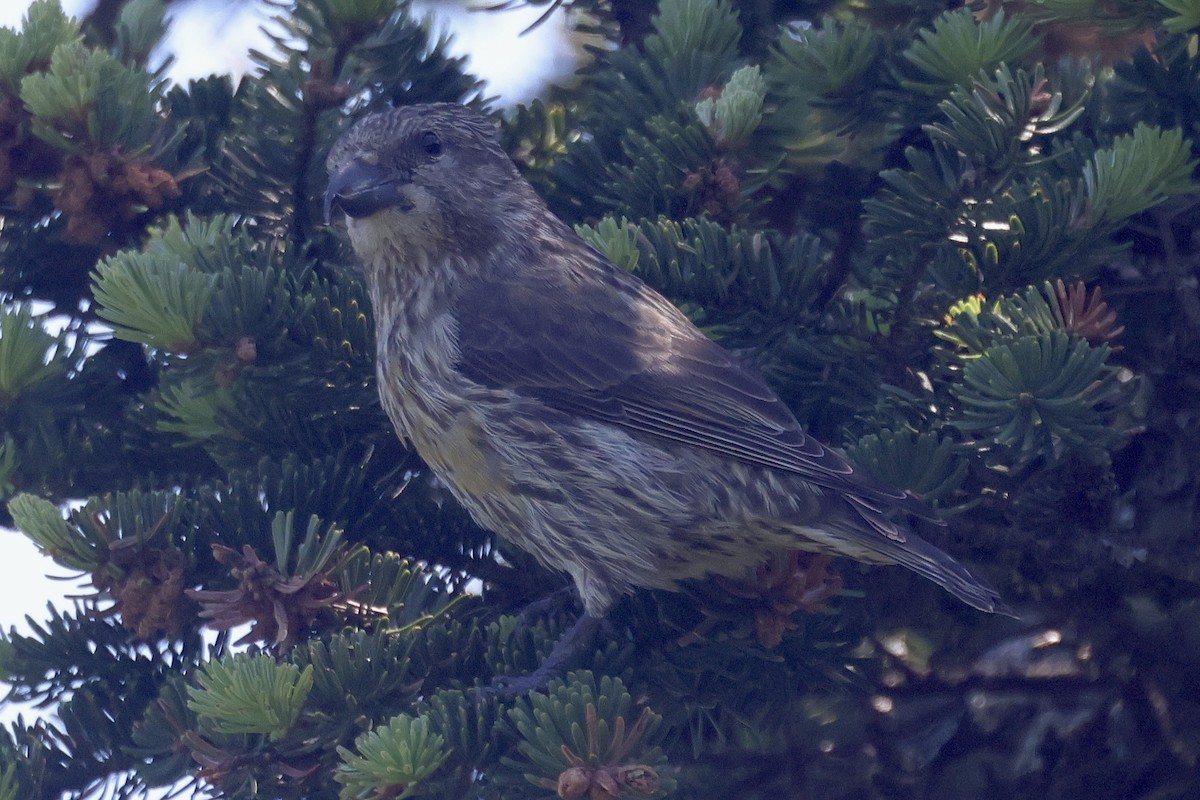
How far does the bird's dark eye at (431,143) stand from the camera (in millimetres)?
3273

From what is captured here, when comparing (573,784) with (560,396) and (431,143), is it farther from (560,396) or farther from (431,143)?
(431,143)

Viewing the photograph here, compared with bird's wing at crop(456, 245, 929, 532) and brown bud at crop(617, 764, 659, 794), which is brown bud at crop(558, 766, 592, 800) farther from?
bird's wing at crop(456, 245, 929, 532)

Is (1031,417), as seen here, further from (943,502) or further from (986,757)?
(986,757)

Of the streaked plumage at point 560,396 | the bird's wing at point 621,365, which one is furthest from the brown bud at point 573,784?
the bird's wing at point 621,365

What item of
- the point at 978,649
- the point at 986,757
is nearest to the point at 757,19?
the point at 978,649

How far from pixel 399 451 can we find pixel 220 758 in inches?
43.4

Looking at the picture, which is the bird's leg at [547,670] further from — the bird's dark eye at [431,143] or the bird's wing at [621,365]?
the bird's dark eye at [431,143]

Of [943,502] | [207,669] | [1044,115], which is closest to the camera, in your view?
[207,669]

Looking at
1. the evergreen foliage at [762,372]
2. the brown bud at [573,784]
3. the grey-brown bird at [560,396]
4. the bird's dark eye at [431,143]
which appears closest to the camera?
the brown bud at [573,784]

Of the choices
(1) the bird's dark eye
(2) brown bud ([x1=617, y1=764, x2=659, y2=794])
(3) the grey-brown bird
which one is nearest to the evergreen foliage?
(2) brown bud ([x1=617, y1=764, x2=659, y2=794])

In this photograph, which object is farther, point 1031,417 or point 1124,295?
point 1124,295

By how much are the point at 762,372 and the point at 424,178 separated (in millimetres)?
1112

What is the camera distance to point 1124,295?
8.18 ft

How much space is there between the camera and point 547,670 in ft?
7.32
